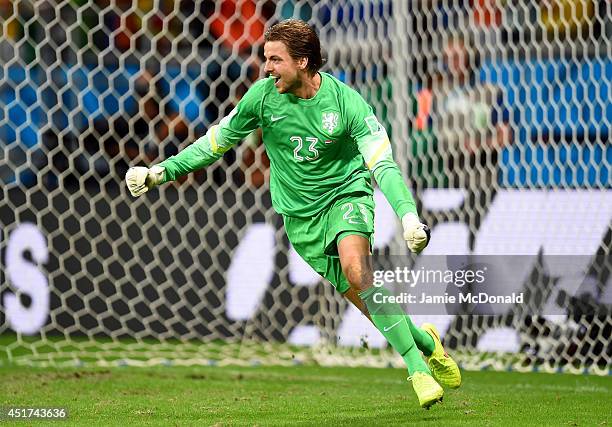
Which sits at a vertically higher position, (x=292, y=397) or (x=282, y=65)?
(x=282, y=65)

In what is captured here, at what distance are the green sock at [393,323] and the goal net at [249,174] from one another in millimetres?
2850

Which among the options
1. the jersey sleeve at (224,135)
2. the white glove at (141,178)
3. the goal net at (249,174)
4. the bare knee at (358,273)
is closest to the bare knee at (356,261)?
the bare knee at (358,273)

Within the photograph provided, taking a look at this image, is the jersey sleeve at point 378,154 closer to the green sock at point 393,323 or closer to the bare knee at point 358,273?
the bare knee at point 358,273

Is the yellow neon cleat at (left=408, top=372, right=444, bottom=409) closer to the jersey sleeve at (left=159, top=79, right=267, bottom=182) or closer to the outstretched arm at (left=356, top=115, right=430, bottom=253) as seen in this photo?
the outstretched arm at (left=356, top=115, right=430, bottom=253)

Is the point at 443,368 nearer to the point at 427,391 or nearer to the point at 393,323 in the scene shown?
the point at 393,323

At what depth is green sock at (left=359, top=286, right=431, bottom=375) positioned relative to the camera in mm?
5043

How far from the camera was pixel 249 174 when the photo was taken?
8.80 meters

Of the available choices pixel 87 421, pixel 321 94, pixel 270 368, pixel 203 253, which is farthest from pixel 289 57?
pixel 203 253

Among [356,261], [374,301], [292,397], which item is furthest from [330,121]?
[292,397]

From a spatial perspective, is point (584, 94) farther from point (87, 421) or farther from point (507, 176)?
point (87, 421)

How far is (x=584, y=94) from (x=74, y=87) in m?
4.06

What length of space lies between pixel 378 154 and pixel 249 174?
3.86 meters

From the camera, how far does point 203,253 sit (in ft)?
28.8

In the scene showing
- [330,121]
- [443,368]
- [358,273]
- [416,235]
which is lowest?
[443,368]
